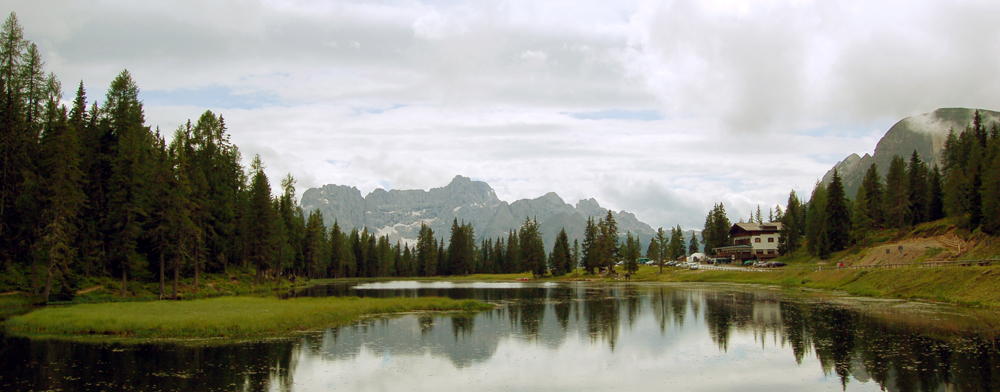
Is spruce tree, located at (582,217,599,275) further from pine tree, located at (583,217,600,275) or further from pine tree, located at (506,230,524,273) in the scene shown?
pine tree, located at (506,230,524,273)

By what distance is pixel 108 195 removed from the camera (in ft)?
187

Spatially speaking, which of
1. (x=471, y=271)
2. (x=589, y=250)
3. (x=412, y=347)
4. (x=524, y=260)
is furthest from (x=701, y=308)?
(x=471, y=271)

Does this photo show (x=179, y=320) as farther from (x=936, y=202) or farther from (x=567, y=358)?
(x=936, y=202)

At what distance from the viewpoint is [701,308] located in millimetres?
55438

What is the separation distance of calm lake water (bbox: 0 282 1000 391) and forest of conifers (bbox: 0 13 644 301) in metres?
22.4

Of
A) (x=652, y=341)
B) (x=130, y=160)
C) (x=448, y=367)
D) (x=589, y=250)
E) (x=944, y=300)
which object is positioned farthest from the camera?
(x=589, y=250)

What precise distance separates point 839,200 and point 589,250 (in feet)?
A: 196

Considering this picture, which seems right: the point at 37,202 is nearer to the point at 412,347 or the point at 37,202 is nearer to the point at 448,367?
the point at 412,347

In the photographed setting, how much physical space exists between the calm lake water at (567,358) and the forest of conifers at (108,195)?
2237 cm

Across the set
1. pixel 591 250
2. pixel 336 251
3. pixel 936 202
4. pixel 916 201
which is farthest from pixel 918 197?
pixel 336 251

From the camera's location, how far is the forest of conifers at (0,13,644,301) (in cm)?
4947

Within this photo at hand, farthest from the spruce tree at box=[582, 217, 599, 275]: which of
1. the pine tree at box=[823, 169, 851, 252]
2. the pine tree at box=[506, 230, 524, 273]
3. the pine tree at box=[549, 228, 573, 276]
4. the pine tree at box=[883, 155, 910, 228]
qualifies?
the pine tree at box=[883, 155, 910, 228]

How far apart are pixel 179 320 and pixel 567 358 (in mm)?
25678

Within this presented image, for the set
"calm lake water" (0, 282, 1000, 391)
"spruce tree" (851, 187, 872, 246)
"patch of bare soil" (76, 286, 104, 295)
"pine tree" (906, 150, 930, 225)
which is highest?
"pine tree" (906, 150, 930, 225)
